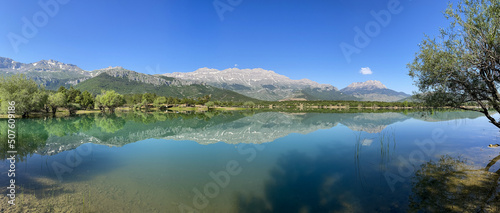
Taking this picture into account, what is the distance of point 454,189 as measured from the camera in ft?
38.2

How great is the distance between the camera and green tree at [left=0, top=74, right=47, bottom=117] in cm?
5538

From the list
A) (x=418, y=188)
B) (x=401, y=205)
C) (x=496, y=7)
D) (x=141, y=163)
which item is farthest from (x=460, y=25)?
(x=141, y=163)

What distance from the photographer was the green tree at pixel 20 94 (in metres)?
55.4

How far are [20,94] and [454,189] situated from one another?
90.9 metres

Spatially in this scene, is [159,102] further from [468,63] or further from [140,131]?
[468,63]

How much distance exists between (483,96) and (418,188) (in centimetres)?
1259

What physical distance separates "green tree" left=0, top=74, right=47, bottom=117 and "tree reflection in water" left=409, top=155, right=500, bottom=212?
88551mm

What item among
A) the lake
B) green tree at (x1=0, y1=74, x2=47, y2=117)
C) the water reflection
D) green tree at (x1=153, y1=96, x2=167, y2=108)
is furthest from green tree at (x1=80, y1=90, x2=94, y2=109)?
the lake

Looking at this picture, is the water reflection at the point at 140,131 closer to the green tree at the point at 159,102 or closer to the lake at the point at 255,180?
the lake at the point at 255,180

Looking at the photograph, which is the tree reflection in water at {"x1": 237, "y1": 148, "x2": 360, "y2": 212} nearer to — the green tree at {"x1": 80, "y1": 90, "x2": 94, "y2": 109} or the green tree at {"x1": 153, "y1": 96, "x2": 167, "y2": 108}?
the green tree at {"x1": 80, "y1": 90, "x2": 94, "y2": 109}

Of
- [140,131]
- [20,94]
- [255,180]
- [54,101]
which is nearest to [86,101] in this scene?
[54,101]

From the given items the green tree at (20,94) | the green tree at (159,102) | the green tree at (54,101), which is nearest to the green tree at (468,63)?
the green tree at (20,94)

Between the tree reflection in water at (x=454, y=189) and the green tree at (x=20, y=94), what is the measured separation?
291ft

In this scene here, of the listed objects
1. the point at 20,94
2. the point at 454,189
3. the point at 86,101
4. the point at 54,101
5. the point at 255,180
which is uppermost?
the point at 20,94
